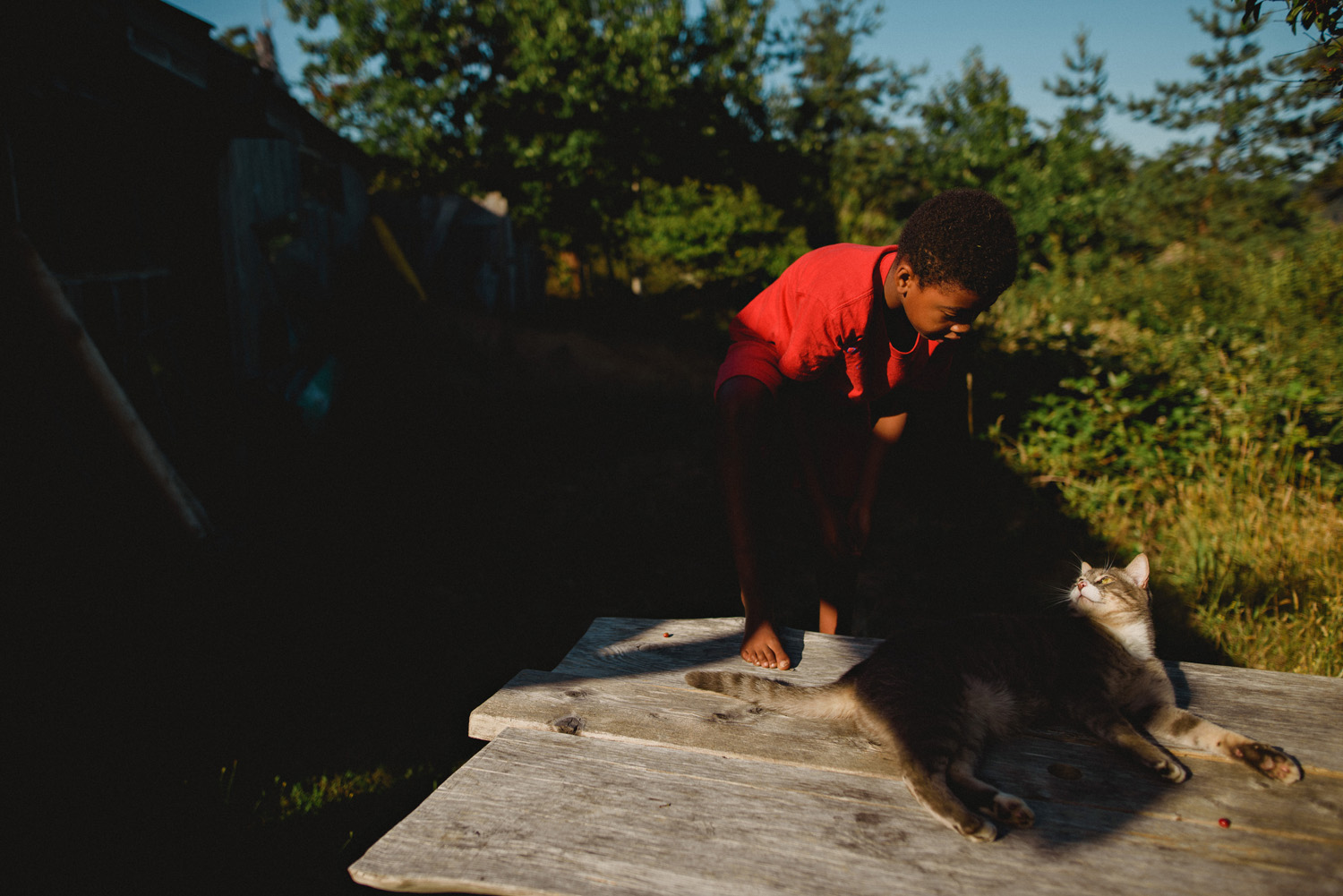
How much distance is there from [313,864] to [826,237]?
1587 cm

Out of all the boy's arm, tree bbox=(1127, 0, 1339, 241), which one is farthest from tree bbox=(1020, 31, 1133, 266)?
the boy's arm

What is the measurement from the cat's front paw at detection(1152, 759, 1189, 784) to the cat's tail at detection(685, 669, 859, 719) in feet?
2.17

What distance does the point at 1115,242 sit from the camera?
13156 millimetres

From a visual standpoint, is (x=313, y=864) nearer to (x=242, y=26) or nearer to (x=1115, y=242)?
(x=1115, y=242)

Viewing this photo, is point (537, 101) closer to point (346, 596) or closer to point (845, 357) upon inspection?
point (346, 596)

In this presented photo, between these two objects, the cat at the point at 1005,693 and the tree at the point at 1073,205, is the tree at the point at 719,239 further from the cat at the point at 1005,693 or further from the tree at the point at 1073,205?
the cat at the point at 1005,693

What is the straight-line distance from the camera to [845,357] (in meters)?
2.42

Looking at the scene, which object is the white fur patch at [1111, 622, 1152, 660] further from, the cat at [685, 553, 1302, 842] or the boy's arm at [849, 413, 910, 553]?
the boy's arm at [849, 413, 910, 553]

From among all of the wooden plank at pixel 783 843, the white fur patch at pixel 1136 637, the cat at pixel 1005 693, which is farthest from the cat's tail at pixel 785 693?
the white fur patch at pixel 1136 637

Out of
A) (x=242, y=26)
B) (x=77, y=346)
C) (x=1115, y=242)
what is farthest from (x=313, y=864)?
(x=242, y=26)

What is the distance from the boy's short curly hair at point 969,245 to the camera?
2.10m

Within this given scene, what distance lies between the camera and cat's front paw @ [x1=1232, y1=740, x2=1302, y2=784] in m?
1.54

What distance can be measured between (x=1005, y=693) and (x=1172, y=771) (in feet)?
1.28

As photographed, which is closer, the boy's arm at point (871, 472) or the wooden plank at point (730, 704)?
the wooden plank at point (730, 704)
